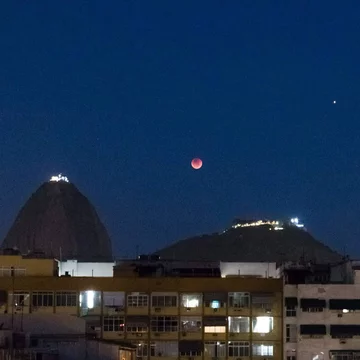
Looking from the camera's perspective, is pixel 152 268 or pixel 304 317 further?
pixel 152 268

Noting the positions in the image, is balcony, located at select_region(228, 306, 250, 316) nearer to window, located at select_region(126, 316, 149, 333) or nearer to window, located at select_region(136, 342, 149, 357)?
window, located at select_region(126, 316, 149, 333)

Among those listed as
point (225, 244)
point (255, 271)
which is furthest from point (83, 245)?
point (255, 271)

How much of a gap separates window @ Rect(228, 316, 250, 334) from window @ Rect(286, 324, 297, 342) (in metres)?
2.22

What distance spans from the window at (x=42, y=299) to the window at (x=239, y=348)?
10.3m

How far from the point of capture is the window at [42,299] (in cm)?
6794

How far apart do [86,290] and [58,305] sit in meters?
1.83

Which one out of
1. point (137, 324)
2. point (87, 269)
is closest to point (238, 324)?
point (137, 324)

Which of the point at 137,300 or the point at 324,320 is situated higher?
the point at 137,300

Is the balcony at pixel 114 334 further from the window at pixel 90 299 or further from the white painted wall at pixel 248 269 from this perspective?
the white painted wall at pixel 248 269

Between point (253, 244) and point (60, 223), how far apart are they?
115 feet

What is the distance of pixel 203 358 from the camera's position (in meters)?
68.2

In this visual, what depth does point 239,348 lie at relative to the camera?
68.1 metres

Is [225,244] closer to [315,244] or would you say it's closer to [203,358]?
[315,244]

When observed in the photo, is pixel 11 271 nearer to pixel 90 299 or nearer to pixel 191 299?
pixel 90 299
